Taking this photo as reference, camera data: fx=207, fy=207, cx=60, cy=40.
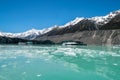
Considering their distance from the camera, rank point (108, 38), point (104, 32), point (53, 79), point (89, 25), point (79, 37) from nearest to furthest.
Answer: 1. point (53, 79)
2. point (108, 38)
3. point (104, 32)
4. point (79, 37)
5. point (89, 25)

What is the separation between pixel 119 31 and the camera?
4840 inches

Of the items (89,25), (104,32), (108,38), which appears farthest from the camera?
(89,25)

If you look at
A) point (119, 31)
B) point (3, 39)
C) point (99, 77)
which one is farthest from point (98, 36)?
point (99, 77)

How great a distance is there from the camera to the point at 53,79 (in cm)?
1030

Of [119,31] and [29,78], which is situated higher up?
[119,31]

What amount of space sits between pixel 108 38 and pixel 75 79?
114439mm

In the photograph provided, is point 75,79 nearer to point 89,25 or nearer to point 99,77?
point 99,77

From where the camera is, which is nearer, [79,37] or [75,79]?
[75,79]

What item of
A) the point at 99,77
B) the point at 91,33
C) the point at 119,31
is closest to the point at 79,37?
the point at 91,33

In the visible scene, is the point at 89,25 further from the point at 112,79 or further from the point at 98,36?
the point at 112,79

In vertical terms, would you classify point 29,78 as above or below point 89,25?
below

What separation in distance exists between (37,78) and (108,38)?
115 m

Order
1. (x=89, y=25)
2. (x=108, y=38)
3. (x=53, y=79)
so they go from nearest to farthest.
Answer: (x=53, y=79)
(x=108, y=38)
(x=89, y=25)

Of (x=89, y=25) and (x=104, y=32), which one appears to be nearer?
(x=104, y=32)
